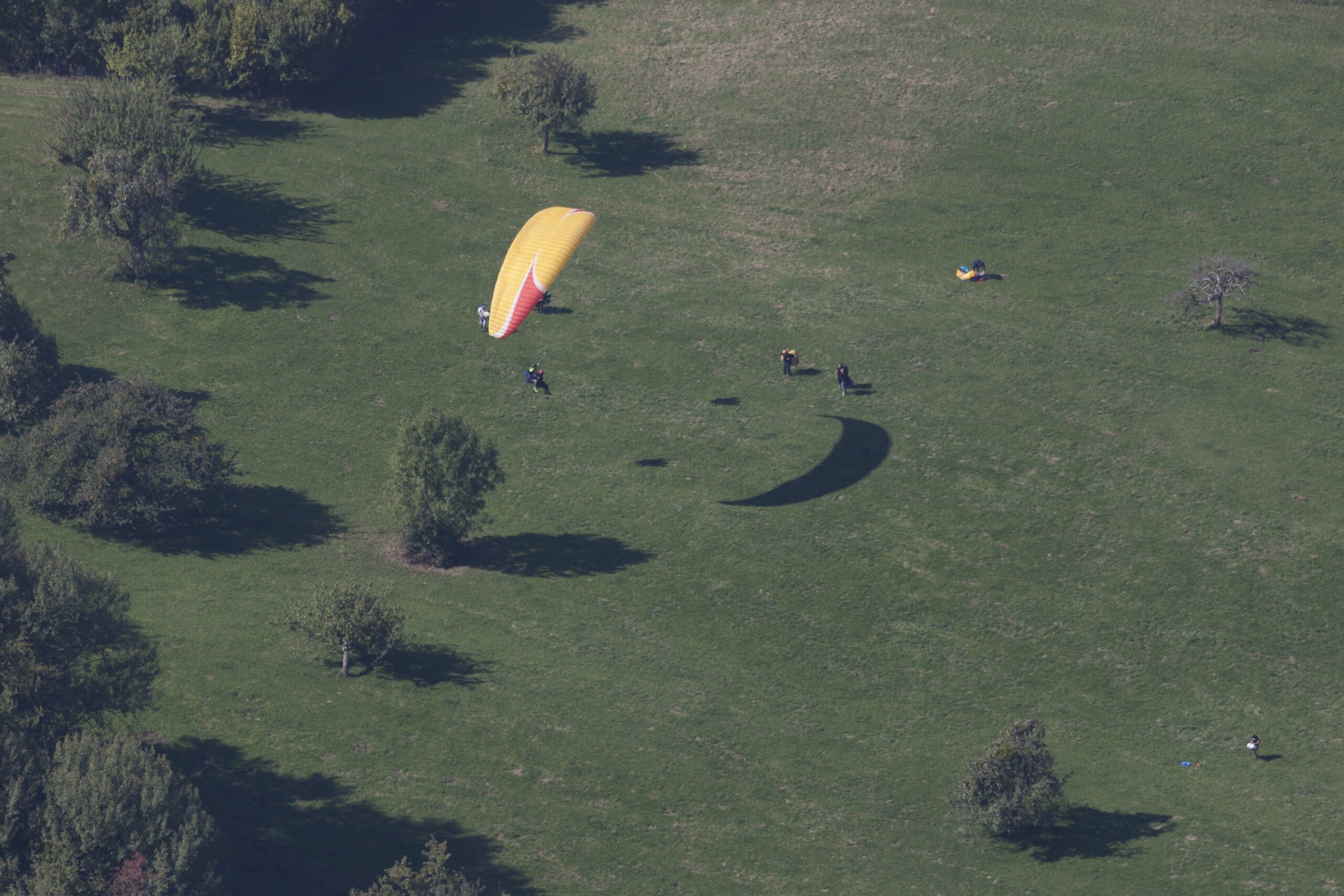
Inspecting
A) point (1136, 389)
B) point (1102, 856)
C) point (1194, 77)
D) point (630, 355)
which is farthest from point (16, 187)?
point (1194, 77)

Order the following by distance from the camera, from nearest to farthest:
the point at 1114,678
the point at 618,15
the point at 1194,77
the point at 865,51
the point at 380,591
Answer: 1. the point at 1114,678
2. the point at 380,591
3. the point at 1194,77
4. the point at 865,51
5. the point at 618,15

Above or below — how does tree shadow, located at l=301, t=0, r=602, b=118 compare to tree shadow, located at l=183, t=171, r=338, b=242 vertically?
above

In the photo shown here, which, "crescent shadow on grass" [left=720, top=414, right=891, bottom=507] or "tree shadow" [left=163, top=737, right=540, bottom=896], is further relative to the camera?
"crescent shadow on grass" [left=720, top=414, right=891, bottom=507]

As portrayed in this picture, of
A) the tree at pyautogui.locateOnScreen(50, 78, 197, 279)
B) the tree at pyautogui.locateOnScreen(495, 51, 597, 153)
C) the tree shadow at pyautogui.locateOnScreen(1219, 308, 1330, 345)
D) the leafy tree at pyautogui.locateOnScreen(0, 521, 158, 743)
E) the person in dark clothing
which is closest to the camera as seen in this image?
the leafy tree at pyautogui.locateOnScreen(0, 521, 158, 743)

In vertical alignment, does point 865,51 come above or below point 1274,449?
above

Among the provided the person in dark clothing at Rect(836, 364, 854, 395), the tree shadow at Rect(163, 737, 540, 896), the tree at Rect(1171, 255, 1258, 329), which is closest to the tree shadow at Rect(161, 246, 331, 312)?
the person in dark clothing at Rect(836, 364, 854, 395)

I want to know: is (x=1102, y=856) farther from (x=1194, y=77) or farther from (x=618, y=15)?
(x=618, y=15)

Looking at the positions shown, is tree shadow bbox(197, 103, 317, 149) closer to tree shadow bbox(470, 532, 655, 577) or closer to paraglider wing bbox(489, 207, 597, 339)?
paraglider wing bbox(489, 207, 597, 339)
